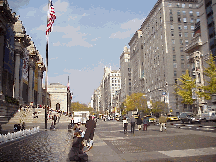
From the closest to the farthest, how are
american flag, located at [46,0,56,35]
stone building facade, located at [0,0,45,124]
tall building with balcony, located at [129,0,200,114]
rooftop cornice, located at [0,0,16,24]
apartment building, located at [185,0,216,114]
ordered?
american flag, located at [46,0,56,35], rooftop cornice, located at [0,0,16,24], stone building facade, located at [0,0,45,124], apartment building, located at [185,0,216,114], tall building with balcony, located at [129,0,200,114]

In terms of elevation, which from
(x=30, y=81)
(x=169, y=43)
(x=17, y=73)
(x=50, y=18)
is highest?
(x=169, y=43)

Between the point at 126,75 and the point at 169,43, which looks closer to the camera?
the point at 169,43

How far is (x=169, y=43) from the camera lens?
80.2 metres

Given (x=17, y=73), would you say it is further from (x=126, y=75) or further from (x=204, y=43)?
(x=126, y=75)

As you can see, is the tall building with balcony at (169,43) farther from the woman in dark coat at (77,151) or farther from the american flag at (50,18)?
the woman in dark coat at (77,151)

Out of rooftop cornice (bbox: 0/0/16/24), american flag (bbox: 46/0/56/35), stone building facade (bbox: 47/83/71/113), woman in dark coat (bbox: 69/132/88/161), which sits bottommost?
woman in dark coat (bbox: 69/132/88/161)

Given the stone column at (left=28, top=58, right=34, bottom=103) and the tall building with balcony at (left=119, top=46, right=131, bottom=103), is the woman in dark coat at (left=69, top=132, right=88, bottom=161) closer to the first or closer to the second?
the stone column at (left=28, top=58, right=34, bottom=103)

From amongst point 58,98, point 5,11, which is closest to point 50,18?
point 5,11

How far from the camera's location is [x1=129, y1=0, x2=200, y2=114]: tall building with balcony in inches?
3076

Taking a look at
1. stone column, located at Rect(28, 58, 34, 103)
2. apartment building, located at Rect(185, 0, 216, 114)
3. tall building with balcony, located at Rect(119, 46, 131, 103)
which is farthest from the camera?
tall building with balcony, located at Rect(119, 46, 131, 103)

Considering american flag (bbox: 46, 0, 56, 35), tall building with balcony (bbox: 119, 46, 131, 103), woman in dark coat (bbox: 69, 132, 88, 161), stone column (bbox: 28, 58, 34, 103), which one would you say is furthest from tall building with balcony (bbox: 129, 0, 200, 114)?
woman in dark coat (bbox: 69, 132, 88, 161)

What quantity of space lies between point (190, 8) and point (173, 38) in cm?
1440

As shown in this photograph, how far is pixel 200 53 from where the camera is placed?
62500 millimetres

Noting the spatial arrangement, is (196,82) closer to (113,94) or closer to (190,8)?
(190,8)
